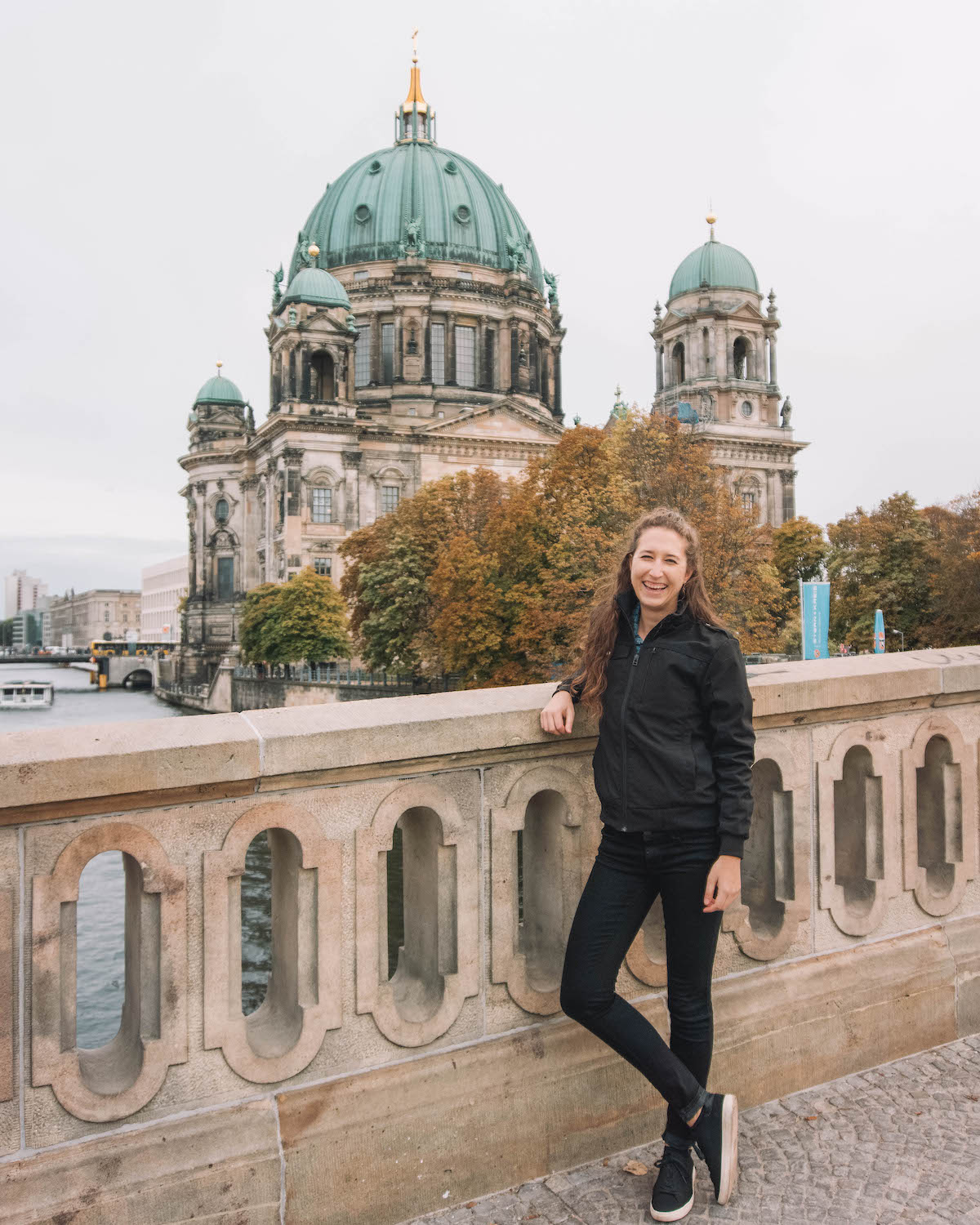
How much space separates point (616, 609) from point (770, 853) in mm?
1516

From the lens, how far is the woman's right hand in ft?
11.8

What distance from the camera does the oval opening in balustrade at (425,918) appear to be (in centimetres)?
364

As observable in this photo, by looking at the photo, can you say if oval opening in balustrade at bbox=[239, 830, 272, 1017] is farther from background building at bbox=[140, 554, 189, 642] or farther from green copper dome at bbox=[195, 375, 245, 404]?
background building at bbox=[140, 554, 189, 642]

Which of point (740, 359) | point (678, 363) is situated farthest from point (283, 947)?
point (740, 359)

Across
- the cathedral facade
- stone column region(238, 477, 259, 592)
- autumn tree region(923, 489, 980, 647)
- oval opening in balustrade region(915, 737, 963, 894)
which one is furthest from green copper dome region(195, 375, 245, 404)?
oval opening in balustrade region(915, 737, 963, 894)

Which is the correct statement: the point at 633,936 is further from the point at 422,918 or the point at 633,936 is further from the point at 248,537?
the point at 248,537

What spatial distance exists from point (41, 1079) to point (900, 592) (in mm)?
44826

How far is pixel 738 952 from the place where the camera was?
166 inches

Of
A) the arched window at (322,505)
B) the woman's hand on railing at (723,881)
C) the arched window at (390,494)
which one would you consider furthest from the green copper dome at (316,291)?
the woman's hand on railing at (723,881)

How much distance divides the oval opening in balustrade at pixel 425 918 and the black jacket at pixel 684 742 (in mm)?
638

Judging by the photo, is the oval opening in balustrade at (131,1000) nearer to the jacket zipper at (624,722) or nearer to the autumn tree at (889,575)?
the jacket zipper at (624,722)

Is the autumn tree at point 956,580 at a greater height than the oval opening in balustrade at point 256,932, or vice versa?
the autumn tree at point 956,580

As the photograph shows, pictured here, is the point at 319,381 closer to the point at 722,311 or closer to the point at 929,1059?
the point at 722,311

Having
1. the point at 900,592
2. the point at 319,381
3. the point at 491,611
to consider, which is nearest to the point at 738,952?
the point at 491,611
